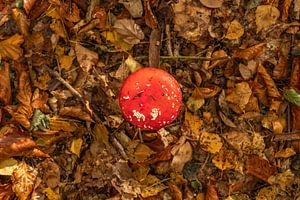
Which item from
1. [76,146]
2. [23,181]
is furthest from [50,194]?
[76,146]

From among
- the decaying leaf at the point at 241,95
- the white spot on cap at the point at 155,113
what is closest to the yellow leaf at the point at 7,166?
the white spot on cap at the point at 155,113

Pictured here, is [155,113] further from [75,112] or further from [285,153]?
[285,153]

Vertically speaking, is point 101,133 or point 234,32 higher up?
point 234,32

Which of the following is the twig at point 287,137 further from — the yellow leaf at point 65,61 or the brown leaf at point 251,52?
the yellow leaf at point 65,61

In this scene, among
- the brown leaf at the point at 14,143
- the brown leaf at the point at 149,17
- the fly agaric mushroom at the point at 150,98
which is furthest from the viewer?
the brown leaf at the point at 149,17

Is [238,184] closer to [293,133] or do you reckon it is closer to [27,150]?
[293,133]

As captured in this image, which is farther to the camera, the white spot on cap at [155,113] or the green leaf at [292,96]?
the green leaf at [292,96]

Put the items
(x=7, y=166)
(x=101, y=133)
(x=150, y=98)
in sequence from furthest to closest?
(x=101, y=133) → (x=7, y=166) → (x=150, y=98)
